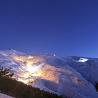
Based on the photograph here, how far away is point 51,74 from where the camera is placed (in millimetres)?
24391

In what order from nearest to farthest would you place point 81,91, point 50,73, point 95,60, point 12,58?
1. point 81,91
2. point 50,73
3. point 12,58
4. point 95,60

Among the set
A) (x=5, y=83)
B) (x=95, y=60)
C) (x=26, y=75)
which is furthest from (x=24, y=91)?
(x=95, y=60)

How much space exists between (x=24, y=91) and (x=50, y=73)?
36.9 ft

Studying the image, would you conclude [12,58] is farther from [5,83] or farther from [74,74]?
[5,83]

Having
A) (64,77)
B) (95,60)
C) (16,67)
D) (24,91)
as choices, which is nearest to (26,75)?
(16,67)

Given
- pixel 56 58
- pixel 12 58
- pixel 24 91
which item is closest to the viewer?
pixel 24 91

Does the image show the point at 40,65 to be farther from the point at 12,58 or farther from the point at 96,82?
the point at 96,82

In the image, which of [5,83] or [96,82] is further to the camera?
[96,82]

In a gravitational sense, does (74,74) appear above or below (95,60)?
below

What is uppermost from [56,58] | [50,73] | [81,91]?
[56,58]

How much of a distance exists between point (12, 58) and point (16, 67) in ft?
8.11

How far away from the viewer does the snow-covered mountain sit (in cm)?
2191

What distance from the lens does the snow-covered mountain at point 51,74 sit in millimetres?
21906

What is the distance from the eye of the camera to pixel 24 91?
13406 millimetres
